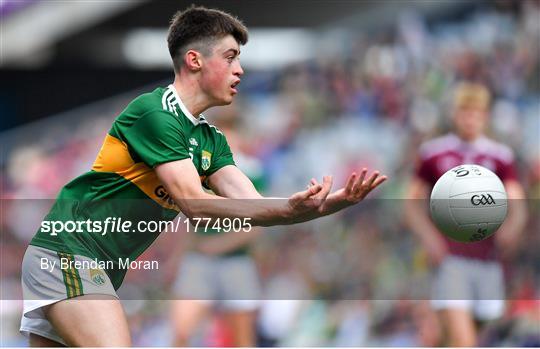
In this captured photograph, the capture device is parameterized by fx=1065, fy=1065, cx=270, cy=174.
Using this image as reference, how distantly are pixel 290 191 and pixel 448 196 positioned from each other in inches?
264

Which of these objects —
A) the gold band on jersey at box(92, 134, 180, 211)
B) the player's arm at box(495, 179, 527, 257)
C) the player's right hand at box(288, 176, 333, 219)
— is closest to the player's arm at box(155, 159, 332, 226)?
the player's right hand at box(288, 176, 333, 219)

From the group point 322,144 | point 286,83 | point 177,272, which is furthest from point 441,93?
point 177,272

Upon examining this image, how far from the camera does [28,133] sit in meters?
17.8

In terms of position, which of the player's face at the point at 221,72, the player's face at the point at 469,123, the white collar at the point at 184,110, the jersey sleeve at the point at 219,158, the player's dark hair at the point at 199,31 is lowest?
the jersey sleeve at the point at 219,158

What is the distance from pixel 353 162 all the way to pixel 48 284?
847 cm

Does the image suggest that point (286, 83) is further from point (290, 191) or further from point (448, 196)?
point (448, 196)

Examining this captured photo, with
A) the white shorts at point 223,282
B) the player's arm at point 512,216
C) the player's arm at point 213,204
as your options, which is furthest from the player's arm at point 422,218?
the player's arm at point 213,204

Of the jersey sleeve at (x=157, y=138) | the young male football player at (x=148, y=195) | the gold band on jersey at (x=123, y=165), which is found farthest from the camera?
the gold band on jersey at (x=123, y=165)

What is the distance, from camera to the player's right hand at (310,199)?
4566 millimetres

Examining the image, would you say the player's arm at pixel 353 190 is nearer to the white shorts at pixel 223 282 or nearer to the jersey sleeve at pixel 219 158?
the jersey sleeve at pixel 219 158

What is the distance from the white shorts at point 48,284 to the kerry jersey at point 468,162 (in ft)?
13.9

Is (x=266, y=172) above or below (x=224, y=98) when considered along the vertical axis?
above

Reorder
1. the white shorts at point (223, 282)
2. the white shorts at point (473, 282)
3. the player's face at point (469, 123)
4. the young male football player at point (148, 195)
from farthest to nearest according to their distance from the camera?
the white shorts at point (223, 282), the player's face at point (469, 123), the white shorts at point (473, 282), the young male football player at point (148, 195)

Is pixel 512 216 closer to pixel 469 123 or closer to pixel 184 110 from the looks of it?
pixel 469 123
